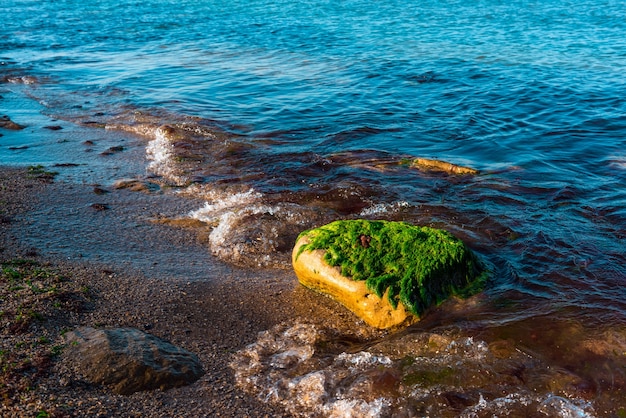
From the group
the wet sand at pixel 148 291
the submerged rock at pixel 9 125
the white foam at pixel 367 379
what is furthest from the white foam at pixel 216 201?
the submerged rock at pixel 9 125

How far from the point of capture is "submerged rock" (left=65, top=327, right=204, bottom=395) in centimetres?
442

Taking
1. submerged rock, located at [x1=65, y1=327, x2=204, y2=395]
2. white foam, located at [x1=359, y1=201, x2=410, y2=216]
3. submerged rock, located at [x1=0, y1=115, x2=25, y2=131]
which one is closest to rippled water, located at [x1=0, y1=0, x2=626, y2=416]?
white foam, located at [x1=359, y1=201, x2=410, y2=216]

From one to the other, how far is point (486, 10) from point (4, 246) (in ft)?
82.7

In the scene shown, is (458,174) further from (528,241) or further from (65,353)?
(65,353)

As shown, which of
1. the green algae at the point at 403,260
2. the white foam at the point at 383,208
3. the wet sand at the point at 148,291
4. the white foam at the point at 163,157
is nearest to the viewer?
the wet sand at the point at 148,291

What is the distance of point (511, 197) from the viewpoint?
828cm

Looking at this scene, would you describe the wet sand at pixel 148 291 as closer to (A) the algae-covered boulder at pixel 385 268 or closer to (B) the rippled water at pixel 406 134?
(A) the algae-covered boulder at pixel 385 268

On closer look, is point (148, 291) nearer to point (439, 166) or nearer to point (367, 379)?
point (367, 379)

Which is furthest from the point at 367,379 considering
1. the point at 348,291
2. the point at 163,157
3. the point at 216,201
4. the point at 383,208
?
the point at 163,157

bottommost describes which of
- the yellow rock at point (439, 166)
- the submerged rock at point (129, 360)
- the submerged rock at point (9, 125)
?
the yellow rock at point (439, 166)

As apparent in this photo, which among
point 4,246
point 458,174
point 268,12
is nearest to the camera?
point 4,246

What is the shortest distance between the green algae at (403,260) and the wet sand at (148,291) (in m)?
0.48

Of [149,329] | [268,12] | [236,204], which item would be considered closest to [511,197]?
[236,204]

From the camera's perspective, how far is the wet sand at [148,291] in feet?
14.0
